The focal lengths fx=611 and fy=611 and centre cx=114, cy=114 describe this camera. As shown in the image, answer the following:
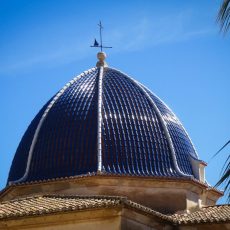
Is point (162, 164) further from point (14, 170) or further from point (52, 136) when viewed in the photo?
point (14, 170)

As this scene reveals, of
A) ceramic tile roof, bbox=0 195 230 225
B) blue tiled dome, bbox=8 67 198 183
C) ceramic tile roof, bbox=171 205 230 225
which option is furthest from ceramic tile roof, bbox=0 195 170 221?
blue tiled dome, bbox=8 67 198 183

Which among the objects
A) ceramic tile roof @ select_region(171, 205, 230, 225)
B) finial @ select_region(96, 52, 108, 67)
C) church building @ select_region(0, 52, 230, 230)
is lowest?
ceramic tile roof @ select_region(171, 205, 230, 225)

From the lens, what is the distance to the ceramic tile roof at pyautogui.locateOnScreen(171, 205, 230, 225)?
1510cm

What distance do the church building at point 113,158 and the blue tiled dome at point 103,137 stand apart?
1.1 inches

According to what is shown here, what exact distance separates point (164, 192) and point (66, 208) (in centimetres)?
458

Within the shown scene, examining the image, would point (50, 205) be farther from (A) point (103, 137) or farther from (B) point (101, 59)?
(B) point (101, 59)

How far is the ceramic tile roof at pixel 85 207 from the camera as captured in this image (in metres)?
13.5

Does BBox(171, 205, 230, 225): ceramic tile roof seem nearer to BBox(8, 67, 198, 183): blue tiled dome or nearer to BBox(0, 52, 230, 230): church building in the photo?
BBox(0, 52, 230, 230): church building

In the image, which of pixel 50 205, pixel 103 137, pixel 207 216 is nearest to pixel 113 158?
pixel 103 137

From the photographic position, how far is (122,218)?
1323 cm

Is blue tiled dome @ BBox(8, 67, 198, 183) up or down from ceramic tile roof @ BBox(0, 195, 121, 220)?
up

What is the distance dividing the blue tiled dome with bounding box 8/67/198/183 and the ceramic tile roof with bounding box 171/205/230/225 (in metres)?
1.46

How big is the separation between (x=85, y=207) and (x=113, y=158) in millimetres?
4476

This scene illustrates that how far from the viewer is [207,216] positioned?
15.8 m
